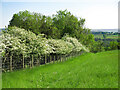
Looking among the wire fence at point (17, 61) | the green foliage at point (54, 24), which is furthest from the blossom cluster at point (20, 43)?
the green foliage at point (54, 24)

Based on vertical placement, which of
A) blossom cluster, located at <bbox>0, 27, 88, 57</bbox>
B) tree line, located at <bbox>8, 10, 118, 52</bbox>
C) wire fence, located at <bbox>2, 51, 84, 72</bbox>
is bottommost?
wire fence, located at <bbox>2, 51, 84, 72</bbox>

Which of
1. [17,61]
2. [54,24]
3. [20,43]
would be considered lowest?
[17,61]

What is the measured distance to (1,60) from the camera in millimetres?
14656

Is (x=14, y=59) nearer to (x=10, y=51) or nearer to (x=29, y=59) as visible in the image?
(x=10, y=51)

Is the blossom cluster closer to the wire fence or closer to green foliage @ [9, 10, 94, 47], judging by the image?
the wire fence

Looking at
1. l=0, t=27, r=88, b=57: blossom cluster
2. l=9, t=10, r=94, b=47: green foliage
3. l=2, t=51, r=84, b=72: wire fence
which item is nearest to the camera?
l=2, t=51, r=84, b=72: wire fence

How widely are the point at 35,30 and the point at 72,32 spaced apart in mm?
20525

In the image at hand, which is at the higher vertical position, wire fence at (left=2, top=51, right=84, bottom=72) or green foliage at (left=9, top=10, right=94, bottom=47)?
green foliage at (left=9, top=10, right=94, bottom=47)

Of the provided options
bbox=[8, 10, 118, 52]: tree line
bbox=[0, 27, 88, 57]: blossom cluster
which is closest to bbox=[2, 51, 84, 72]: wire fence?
bbox=[0, 27, 88, 57]: blossom cluster

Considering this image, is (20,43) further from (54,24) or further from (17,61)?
(54,24)

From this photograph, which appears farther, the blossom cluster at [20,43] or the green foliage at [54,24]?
the green foliage at [54,24]

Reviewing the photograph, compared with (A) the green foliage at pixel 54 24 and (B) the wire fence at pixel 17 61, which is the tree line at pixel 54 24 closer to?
(A) the green foliage at pixel 54 24

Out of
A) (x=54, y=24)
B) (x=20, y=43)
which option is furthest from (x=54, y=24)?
(x=20, y=43)

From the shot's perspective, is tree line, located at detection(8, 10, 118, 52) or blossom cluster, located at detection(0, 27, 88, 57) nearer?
blossom cluster, located at detection(0, 27, 88, 57)
